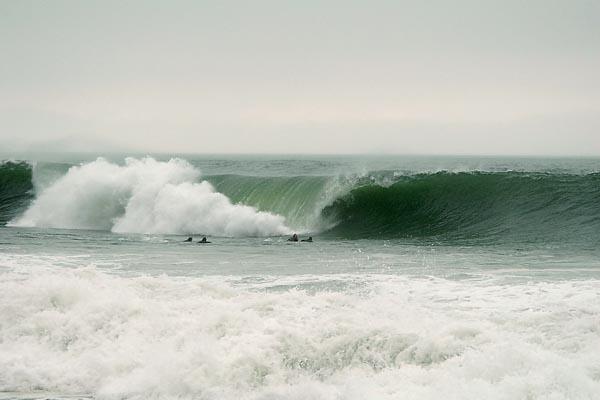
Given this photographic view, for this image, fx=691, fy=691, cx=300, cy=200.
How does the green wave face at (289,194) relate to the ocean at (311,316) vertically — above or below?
above

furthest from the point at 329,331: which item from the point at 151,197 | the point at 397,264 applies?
the point at 151,197

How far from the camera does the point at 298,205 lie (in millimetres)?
25266

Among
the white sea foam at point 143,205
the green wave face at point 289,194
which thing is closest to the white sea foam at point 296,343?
the white sea foam at point 143,205

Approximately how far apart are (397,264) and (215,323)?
5.88 m

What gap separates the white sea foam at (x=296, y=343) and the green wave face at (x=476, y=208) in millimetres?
9582

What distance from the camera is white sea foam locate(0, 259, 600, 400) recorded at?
6512 millimetres

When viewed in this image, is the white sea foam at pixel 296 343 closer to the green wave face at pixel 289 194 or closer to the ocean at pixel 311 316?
the ocean at pixel 311 316

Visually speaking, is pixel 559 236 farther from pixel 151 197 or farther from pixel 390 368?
pixel 151 197

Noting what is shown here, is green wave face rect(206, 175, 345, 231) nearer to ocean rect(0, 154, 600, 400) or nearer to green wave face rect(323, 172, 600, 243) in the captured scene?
green wave face rect(323, 172, 600, 243)

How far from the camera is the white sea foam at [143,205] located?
2345 cm

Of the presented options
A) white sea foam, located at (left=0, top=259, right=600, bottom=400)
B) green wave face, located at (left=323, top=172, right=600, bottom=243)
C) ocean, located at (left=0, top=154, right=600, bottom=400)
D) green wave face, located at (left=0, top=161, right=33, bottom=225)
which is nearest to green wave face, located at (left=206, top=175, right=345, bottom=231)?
green wave face, located at (left=323, top=172, right=600, bottom=243)

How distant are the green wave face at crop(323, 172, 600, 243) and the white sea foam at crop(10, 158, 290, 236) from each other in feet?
9.55

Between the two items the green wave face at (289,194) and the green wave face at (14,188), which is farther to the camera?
the green wave face at (14,188)

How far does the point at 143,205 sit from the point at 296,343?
19.1 metres
